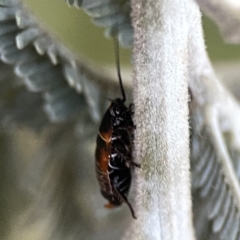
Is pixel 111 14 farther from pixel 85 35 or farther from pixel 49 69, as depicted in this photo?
pixel 85 35

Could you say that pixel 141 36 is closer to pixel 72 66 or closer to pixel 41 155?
pixel 72 66

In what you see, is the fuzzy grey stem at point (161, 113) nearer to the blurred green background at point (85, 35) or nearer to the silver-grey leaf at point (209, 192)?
the silver-grey leaf at point (209, 192)

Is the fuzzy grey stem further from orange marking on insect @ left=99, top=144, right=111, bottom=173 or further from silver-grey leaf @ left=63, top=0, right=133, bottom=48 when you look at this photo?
orange marking on insect @ left=99, top=144, right=111, bottom=173

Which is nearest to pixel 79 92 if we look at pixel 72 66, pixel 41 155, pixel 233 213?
pixel 72 66

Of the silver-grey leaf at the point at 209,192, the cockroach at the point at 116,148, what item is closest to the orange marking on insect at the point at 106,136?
the cockroach at the point at 116,148

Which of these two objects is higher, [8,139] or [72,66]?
[72,66]
